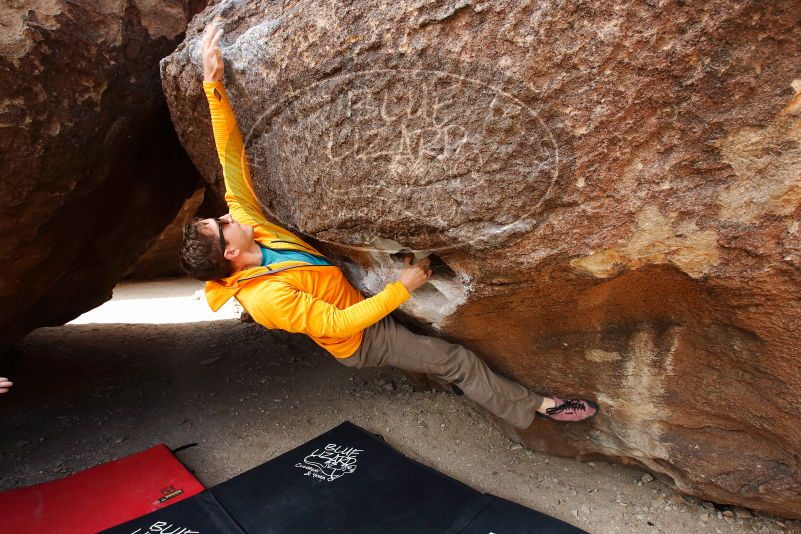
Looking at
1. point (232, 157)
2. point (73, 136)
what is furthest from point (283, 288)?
point (73, 136)

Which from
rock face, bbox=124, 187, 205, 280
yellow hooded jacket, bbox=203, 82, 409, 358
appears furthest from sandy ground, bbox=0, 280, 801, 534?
rock face, bbox=124, 187, 205, 280

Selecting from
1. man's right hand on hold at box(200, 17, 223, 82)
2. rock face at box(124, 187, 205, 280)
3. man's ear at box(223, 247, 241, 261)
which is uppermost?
man's right hand on hold at box(200, 17, 223, 82)

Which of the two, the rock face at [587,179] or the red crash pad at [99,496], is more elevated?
the rock face at [587,179]

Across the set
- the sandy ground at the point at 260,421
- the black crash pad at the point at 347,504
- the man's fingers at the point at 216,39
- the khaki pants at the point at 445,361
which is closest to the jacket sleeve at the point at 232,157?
the man's fingers at the point at 216,39

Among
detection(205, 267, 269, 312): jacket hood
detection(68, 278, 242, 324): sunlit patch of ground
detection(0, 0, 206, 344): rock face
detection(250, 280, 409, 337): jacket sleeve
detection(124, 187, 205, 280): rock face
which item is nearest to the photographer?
detection(250, 280, 409, 337): jacket sleeve

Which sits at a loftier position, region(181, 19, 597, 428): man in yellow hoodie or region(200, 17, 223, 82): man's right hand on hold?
region(200, 17, 223, 82): man's right hand on hold

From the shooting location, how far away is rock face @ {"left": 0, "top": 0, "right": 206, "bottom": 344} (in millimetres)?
2240

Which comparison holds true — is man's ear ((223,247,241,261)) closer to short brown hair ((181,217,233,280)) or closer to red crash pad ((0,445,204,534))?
short brown hair ((181,217,233,280))

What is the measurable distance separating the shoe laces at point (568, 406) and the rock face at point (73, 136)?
8.28 ft

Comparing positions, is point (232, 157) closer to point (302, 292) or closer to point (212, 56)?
point (212, 56)

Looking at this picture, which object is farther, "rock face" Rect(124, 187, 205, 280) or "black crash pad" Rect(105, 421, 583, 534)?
"rock face" Rect(124, 187, 205, 280)

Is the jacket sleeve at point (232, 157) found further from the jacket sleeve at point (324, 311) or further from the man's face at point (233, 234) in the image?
the jacket sleeve at point (324, 311)

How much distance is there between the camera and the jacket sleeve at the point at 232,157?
1979 mm

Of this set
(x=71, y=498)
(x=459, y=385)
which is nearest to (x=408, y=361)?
(x=459, y=385)
